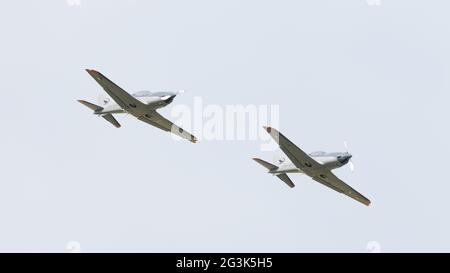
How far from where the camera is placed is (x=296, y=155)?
64562 millimetres

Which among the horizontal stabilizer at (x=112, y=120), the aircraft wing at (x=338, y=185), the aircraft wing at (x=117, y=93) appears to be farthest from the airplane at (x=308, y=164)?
the horizontal stabilizer at (x=112, y=120)

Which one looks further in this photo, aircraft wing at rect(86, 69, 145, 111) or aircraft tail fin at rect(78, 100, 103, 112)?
aircraft tail fin at rect(78, 100, 103, 112)

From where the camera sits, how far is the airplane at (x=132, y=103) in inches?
2527

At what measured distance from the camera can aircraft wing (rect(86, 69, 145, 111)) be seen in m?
63.8

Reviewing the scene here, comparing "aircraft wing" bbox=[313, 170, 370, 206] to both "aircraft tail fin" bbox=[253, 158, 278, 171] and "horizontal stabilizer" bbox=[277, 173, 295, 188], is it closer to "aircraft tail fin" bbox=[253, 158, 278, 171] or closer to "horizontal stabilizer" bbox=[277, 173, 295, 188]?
"horizontal stabilizer" bbox=[277, 173, 295, 188]

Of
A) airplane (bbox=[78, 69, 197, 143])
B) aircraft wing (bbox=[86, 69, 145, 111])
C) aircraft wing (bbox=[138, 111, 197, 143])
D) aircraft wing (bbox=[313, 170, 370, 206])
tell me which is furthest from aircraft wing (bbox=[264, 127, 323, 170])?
aircraft wing (bbox=[86, 69, 145, 111])

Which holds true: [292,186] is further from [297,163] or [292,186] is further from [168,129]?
[168,129]

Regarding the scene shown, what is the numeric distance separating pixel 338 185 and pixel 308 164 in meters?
6.73

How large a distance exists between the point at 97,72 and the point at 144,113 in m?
5.63

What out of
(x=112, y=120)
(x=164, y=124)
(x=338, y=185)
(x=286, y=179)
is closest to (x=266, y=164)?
(x=286, y=179)

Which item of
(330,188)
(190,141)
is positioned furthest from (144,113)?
(330,188)

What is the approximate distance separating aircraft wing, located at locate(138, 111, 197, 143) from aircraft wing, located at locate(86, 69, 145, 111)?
198cm

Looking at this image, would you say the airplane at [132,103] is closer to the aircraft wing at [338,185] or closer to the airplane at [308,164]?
the airplane at [308,164]
